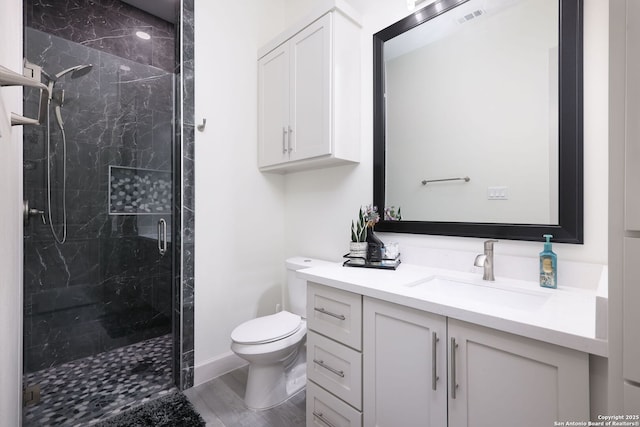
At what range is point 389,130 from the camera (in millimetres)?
1731

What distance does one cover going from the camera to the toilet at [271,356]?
1.58m

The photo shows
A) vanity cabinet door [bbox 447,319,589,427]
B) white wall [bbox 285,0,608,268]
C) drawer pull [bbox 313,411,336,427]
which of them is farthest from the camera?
drawer pull [bbox 313,411,336,427]

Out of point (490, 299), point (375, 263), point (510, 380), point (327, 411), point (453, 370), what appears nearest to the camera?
point (510, 380)

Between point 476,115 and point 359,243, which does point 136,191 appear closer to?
point 359,243

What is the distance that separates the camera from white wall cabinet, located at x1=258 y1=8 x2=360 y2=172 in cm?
171

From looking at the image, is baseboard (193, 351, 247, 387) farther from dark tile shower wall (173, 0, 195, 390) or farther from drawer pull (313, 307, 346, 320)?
drawer pull (313, 307, 346, 320)

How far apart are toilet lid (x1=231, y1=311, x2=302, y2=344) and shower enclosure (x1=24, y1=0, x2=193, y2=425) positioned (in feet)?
1.54

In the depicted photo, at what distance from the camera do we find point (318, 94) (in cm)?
176

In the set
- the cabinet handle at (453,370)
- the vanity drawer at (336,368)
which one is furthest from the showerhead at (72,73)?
the cabinet handle at (453,370)

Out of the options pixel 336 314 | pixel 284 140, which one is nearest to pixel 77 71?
pixel 284 140

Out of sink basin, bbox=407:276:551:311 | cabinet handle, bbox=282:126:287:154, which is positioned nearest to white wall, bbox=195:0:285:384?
cabinet handle, bbox=282:126:287:154

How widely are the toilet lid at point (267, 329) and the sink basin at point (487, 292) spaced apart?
0.82 metres

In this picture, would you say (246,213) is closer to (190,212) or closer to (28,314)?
(190,212)

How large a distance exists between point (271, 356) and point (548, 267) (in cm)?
136
